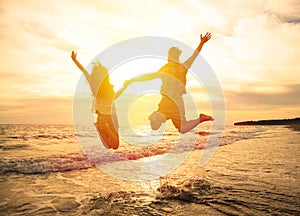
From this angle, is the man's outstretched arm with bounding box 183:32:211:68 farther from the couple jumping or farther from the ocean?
the ocean

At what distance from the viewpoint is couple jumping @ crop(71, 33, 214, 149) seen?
6895 millimetres

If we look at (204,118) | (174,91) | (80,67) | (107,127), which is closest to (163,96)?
(174,91)

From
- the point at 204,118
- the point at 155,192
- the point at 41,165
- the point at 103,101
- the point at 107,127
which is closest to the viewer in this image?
the point at 155,192

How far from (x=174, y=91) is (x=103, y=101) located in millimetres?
2119

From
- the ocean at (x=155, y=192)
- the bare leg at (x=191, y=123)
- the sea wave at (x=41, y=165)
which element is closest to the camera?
the ocean at (x=155, y=192)

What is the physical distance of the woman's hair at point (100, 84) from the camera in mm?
7402

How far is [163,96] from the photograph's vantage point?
7.32 m

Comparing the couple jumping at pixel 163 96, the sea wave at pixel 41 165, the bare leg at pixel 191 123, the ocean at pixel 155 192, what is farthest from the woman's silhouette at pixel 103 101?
the sea wave at pixel 41 165

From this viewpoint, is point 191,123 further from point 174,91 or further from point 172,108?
point 174,91

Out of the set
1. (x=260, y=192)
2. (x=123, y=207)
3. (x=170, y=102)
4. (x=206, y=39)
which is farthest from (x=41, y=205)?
(x=206, y=39)

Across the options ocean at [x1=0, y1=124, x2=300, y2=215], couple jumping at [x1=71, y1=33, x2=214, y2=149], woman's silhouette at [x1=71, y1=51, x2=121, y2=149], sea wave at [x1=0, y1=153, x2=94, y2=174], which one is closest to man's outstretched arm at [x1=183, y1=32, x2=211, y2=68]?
couple jumping at [x1=71, y1=33, x2=214, y2=149]

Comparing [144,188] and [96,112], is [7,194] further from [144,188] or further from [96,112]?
[144,188]

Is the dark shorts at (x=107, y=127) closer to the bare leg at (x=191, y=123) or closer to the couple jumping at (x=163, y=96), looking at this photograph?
the couple jumping at (x=163, y=96)

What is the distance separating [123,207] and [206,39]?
4.84 metres
